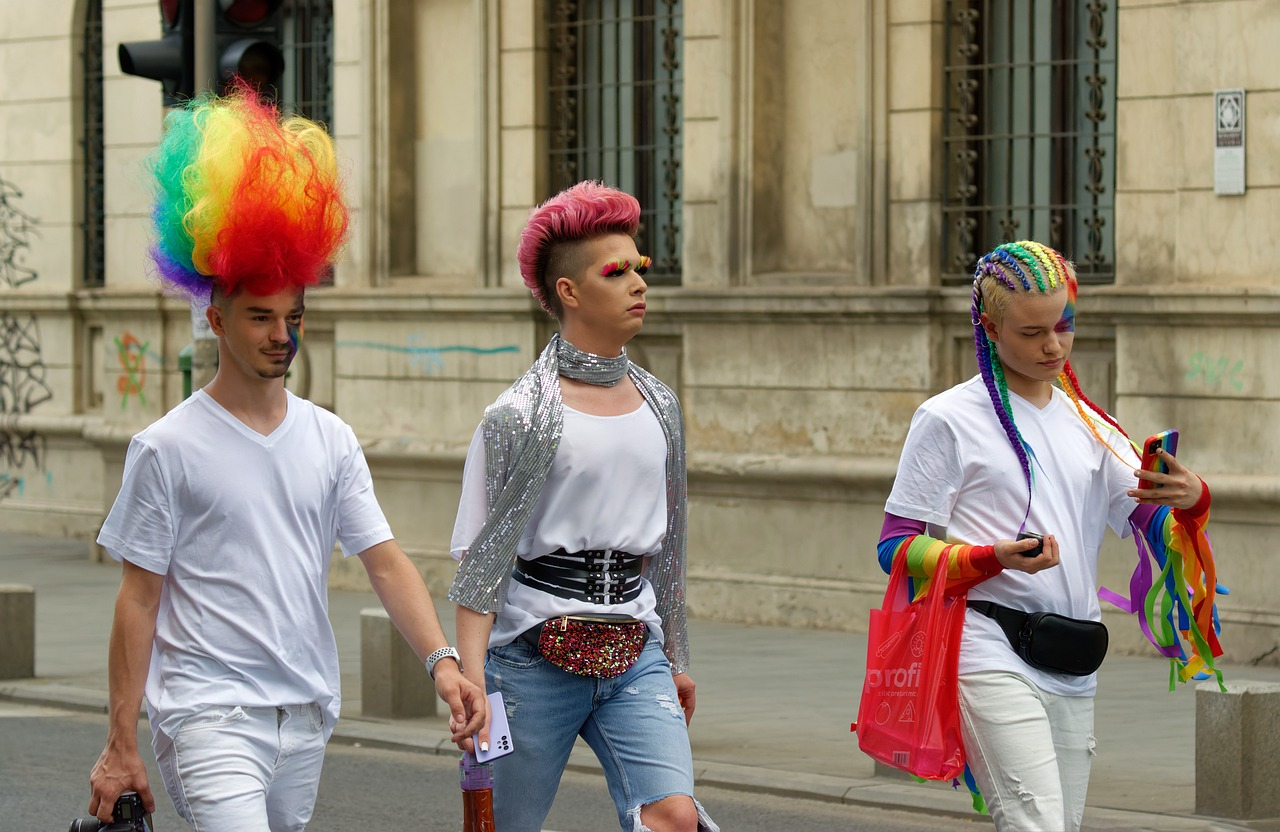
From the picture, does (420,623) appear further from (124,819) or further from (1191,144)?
(1191,144)

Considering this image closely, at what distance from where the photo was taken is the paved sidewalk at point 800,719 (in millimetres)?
8547

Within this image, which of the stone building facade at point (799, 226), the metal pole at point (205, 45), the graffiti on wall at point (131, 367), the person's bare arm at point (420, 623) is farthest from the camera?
the graffiti on wall at point (131, 367)

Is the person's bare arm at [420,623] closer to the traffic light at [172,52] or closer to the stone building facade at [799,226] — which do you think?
the traffic light at [172,52]

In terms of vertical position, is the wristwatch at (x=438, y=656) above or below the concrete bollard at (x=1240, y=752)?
above

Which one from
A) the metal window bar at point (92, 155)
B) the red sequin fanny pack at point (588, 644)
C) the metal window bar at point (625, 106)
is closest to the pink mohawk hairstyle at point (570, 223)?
the red sequin fanny pack at point (588, 644)

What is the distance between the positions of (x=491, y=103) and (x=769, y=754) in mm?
7364

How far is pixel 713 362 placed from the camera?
14.4 metres

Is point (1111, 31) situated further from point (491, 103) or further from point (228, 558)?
point (228, 558)

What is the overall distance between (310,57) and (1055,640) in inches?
520

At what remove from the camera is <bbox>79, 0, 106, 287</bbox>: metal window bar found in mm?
19719

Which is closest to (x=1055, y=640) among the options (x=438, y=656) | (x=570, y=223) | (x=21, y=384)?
(x=438, y=656)

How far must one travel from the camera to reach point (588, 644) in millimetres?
5004

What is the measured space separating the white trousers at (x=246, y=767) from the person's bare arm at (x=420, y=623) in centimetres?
26

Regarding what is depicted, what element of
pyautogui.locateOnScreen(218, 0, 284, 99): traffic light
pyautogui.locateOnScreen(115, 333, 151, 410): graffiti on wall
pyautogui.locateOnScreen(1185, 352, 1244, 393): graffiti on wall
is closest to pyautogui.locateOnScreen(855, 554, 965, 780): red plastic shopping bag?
pyautogui.locateOnScreen(218, 0, 284, 99): traffic light
